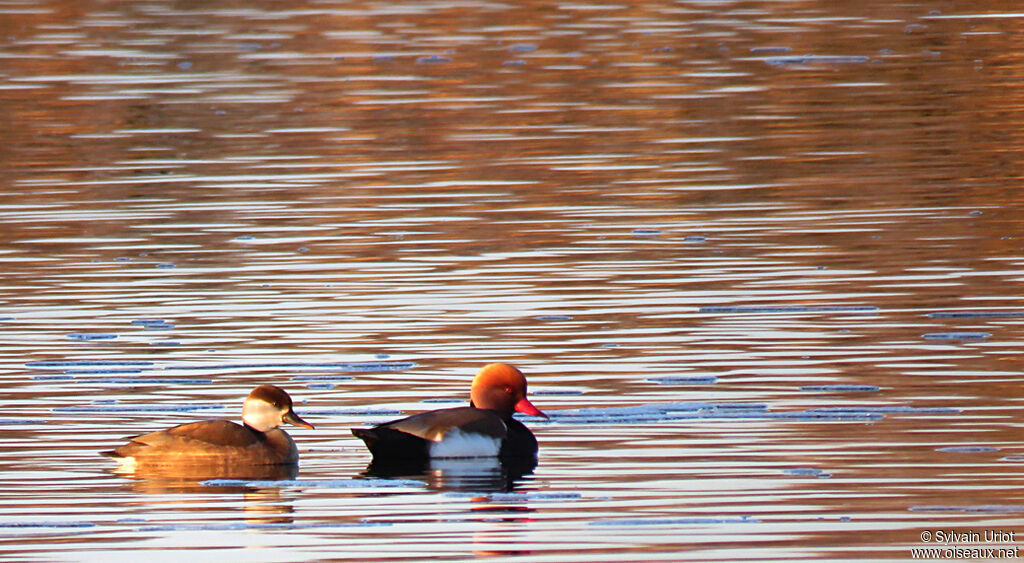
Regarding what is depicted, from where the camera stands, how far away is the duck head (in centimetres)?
1141

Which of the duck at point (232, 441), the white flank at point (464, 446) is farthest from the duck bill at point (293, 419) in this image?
the white flank at point (464, 446)

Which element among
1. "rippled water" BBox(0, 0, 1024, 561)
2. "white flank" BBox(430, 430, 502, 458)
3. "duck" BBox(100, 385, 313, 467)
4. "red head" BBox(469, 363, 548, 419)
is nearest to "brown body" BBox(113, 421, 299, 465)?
"duck" BBox(100, 385, 313, 467)

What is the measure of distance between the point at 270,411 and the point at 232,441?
24 cm

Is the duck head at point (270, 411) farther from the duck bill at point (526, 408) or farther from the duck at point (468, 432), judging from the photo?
the duck bill at point (526, 408)

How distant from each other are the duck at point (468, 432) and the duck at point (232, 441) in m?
0.45

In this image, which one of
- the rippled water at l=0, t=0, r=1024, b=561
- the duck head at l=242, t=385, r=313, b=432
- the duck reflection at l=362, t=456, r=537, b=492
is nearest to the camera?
the rippled water at l=0, t=0, r=1024, b=561

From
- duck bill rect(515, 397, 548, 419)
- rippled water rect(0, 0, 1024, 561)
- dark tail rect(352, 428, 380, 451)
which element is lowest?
rippled water rect(0, 0, 1024, 561)

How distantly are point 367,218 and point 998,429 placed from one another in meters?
9.31

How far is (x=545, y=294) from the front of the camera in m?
15.8

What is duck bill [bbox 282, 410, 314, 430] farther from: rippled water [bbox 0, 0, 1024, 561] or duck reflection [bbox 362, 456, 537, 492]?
duck reflection [bbox 362, 456, 537, 492]

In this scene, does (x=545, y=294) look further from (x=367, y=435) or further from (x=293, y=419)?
(x=367, y=435)

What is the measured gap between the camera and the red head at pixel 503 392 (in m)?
11.8

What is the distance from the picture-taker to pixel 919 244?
56.5 ft

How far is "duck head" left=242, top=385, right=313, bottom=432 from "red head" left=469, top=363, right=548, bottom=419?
96 cm
